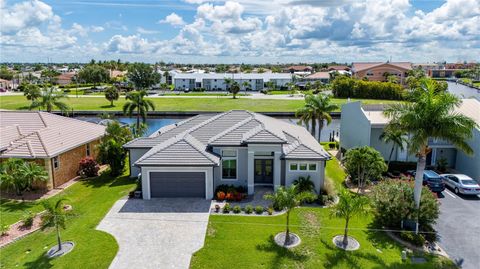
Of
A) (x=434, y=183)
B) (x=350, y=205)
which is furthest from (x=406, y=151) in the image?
(x=350, y=205)

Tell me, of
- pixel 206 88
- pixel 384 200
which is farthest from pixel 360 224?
pixel 206 88

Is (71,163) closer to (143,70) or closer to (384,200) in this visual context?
(384,200)

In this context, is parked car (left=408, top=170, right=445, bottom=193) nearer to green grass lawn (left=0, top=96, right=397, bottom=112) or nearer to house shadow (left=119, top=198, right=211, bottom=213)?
house shadow (left=119, top=198, right=211, bottom=213)

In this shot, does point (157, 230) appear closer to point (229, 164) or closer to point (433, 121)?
point (229, 164)

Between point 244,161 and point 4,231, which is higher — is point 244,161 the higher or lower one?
the higher one

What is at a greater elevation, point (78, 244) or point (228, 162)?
point (228, 162)

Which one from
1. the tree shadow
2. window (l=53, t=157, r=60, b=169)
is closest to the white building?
window (l=53, t=157, r=60, b=169)
